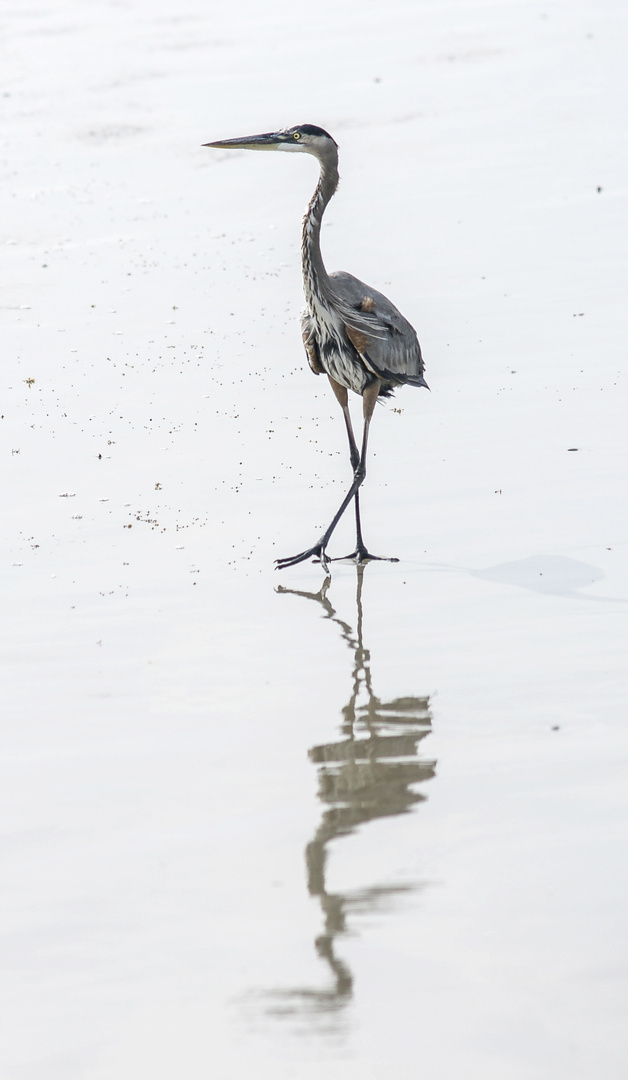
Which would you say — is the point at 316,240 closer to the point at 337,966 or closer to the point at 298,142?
the point at 298,142

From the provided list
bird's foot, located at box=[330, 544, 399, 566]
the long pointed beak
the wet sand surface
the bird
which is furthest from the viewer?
bird's foot, located at box=[330, 544, 399, 566]

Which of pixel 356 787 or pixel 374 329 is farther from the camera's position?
pixel 374 329

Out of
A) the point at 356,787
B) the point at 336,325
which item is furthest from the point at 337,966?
the point at 336,325

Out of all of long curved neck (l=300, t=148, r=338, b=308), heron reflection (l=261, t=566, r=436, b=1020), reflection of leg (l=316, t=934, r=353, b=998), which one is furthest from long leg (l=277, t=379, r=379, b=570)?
reflection of leg (l=316, t=934, r=353, b=998)

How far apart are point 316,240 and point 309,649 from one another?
7.21 feet

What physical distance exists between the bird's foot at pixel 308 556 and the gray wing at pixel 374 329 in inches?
40.0

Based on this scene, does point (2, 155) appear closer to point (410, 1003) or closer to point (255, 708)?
point (255, 708)

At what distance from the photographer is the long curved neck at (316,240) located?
22.1 feet

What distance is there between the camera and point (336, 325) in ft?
22.8

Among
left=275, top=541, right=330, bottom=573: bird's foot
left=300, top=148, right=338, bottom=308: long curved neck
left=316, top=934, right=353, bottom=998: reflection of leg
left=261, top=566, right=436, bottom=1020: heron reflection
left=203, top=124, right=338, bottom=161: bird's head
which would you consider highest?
left=203, top=124, right=338, bottom=161: bird's head

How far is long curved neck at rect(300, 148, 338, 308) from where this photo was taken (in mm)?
6738

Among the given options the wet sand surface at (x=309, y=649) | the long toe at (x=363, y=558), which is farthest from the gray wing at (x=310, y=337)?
the long toe at (x=363, y=558)

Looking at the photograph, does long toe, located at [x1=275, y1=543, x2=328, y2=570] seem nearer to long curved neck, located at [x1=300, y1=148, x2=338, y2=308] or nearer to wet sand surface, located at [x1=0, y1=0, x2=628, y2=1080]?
wet sand surface, located at [x1=0, y1=0, x2=628, y2=1080]

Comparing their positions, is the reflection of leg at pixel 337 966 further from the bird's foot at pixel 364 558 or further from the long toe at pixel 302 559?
the bird's foot at pixel 364 558
